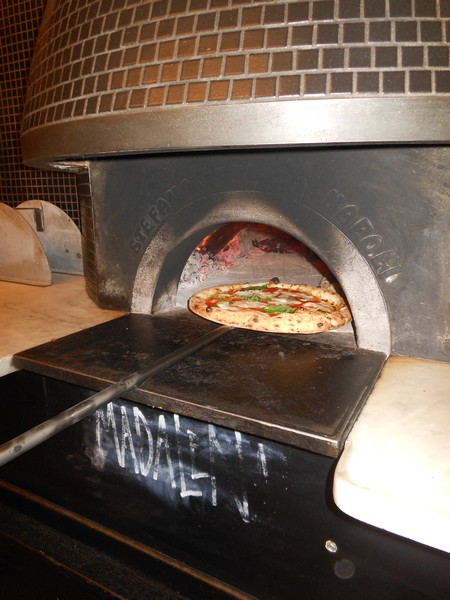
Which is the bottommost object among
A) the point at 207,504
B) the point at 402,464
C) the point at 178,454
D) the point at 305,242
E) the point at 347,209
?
the point at 207,504

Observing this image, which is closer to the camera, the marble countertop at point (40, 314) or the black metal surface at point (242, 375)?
the black metal surface at point (242, 375)

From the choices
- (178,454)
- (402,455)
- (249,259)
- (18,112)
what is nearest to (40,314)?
(178,454)

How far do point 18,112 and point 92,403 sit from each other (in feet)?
9.11

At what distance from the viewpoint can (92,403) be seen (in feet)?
3.36

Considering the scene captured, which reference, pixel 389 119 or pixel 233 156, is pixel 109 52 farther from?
pixel 389 119

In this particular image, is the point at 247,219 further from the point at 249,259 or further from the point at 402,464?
the point at 249,259

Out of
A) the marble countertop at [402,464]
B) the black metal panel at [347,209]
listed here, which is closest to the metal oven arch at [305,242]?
the black metal panel at [347,209]

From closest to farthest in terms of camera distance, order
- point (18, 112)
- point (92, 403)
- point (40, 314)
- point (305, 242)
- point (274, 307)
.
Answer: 1. point (92, 403)
2. point (305, 242)
3. point (274, 307)
4. point (40, 314)
5. point (18, 112)

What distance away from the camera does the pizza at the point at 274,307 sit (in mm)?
1594

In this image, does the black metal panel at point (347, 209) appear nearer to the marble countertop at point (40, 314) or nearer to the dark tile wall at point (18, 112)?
the marble countertop at point (40, 314)

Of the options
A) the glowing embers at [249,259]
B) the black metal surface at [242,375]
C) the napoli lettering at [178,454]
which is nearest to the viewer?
the black metal surface at [242,375]

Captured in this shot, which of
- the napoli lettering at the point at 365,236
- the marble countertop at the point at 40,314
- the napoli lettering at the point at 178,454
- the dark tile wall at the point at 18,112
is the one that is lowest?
the napoli lettering at the point at 178,454

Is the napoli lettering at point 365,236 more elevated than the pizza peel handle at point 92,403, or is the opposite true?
the napoli lettering at point 365,236

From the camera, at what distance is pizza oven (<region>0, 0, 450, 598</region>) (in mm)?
1030
